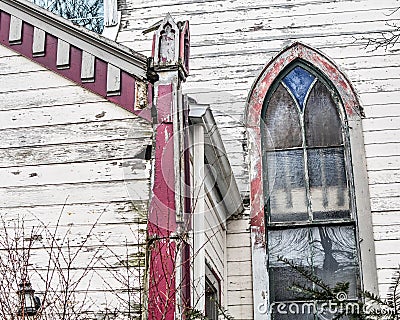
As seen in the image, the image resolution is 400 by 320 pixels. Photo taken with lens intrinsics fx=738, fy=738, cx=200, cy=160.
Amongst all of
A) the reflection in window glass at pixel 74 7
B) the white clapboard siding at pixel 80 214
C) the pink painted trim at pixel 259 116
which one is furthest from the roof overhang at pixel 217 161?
the reflection in window glass at pixel 74 7

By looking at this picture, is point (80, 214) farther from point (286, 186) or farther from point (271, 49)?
point (271, 49)

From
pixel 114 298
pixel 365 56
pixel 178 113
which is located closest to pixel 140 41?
pixel 365 56

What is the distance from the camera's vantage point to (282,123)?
8.46m

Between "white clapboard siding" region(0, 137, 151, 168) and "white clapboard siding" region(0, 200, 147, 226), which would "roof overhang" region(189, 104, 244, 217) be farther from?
"white clapboard siding" region(0, 200, 147, 226)

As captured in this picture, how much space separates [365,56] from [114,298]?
464cm

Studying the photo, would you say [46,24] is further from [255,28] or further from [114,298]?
[255,28]

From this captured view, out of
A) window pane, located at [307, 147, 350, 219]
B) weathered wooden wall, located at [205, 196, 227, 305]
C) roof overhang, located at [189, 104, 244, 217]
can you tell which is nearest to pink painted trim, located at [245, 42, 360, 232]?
roof overhang, located at [189, 104, 244, 217]

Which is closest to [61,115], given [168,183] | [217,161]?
[168,183]

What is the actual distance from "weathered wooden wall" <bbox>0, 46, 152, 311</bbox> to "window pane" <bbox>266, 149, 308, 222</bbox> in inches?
120

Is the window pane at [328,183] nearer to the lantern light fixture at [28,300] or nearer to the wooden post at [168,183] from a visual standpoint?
the wooden post at [168,183]

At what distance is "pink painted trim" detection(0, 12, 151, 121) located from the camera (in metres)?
5.55

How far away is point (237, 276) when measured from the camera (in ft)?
25.8

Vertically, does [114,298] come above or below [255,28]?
below

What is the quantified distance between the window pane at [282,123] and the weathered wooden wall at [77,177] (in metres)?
3.18
